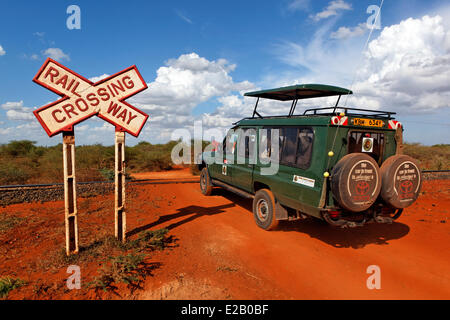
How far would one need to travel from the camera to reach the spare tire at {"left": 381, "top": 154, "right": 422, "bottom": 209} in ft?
14.4

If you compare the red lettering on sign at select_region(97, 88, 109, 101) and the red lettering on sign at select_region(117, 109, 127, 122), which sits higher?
the red lettering on sign at select_region(97, 88, 109, 101)

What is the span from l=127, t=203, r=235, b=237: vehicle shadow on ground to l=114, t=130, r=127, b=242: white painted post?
1.57 feet

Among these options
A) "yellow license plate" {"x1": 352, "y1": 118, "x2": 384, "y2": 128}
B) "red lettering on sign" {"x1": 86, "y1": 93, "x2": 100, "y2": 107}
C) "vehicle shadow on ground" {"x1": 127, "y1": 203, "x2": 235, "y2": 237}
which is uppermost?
"red lettering on sign" {"x1": 86, "y1": 93, "x2": 100, "y2": 107}

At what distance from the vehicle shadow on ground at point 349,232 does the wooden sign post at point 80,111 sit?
3.74 meters

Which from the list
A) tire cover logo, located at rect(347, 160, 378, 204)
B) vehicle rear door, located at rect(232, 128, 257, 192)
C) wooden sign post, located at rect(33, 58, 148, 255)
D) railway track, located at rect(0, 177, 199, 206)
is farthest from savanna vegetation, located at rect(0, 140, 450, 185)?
tire cover logo, located at rect(347, 160, 378, 204)

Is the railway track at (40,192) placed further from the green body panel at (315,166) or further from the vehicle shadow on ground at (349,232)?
the vehicle shadow on ground at (349,232)

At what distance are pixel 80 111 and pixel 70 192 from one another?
1.36 metres

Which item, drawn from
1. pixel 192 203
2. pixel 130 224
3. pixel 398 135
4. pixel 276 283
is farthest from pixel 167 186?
pixel 398 135

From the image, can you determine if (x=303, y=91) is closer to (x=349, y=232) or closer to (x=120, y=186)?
(x=349, y=232)

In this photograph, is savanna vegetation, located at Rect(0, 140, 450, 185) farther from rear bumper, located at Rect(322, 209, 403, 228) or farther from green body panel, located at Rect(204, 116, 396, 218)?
rear bumper, located at Rect(322, 209, 403, 228)

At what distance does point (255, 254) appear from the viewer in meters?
4.59

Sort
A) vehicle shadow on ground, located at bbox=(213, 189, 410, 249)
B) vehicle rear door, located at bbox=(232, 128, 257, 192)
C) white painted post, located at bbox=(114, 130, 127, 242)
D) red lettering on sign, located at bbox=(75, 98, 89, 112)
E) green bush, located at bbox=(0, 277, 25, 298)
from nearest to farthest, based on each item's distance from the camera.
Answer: green bush, located at bbox=(0, 277, 25, 298) < red lettering on sign, located at bbox=(75, 98, 89, 112) < white painted post, located at bbox=(114, 130, 127, 242) < vehicle shadow on ground, located at bbox=(213, 189, 410, 249) < vehicle rear door, located at bbox=(232, 128, 257, 192)

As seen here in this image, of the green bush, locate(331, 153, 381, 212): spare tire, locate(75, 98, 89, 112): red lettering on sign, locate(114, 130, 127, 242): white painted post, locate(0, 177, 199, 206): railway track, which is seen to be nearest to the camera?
the green bush

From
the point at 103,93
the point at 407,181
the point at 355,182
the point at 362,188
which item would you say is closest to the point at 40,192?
the point at 103,93
